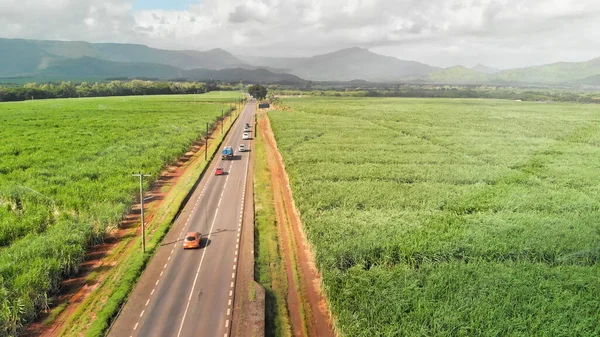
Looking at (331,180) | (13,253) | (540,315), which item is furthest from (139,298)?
(331,180)

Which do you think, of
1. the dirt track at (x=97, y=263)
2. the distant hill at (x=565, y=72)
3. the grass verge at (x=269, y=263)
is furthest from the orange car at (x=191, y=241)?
the distant hill at (x=565, y=72)

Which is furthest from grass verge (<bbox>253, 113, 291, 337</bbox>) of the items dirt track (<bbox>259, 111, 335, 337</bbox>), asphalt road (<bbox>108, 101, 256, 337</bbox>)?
asphalt road (<bbox>108, 101, 256, 337</bbox>)

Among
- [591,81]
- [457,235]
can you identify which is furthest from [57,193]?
[591,81]

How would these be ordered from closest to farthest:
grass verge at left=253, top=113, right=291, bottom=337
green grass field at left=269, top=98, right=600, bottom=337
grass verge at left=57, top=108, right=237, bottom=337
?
green grass field at left=269, top=98, right=600, bottom=337 < grass verge at left=57, top=108, right=237, bottom=337 < grass verge at left=253, top=113, right=291, bottom=337

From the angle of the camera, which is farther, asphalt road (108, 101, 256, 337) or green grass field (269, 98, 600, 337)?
asphalt road (108, 101, 256, 337)

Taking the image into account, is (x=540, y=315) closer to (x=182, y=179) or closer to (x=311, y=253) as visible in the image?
(x=311, y=253)

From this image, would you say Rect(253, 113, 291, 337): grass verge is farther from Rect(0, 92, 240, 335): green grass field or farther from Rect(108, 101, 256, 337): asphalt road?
Rect(0, 92, 240, 335): green grass field

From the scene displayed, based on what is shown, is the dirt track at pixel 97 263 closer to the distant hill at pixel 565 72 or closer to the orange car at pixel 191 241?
the orange car at pixel 191 241
